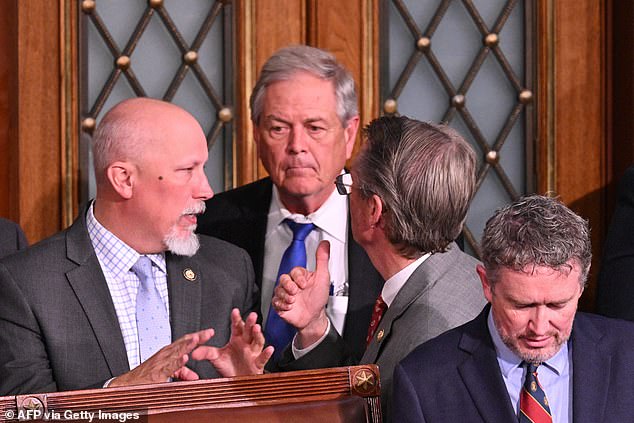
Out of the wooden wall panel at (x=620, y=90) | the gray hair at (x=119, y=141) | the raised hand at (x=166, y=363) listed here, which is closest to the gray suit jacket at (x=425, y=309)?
the raised hand at (x=166, y=363)

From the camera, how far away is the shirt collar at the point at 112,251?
2777 mm

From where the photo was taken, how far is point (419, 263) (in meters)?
2.65

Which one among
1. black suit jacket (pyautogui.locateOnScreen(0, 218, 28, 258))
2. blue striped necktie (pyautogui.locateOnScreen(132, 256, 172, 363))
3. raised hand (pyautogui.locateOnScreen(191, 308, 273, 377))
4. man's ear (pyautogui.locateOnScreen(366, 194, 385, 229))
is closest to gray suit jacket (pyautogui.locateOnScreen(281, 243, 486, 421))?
man's ear (pyautogui.locateOnScreen(366, 194, 385, 229))

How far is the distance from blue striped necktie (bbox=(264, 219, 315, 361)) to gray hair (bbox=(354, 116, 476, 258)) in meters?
0.59

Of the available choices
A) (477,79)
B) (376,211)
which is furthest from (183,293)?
(477,79)

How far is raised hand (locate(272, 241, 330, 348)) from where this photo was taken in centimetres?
267

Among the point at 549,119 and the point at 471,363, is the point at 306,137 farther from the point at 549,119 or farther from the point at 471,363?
the point at 471,363

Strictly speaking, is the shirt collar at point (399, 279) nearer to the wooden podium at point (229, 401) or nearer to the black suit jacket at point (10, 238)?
the wooden podium at point (229, 401)

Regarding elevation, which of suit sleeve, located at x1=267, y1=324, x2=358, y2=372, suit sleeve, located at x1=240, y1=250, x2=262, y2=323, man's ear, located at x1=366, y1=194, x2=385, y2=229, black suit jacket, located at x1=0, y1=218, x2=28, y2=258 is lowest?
suit sleeve, located at x1=267, y1=324, x2=358, y2=372

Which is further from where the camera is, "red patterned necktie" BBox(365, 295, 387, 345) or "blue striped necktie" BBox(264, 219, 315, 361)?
"blue striped necktie" BBox(264, 219, 315, 361)

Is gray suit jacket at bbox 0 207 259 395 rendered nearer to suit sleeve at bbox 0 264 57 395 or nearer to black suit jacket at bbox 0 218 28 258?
suit sleeve at bbox 0 264 57 395

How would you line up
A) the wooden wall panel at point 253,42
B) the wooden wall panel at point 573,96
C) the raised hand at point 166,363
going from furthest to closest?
1. the wooden wall panel at point 573,96
2. the wooden wall panel at point 253,42
3. the raised hand at point 166,363

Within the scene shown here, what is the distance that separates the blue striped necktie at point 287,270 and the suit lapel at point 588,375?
938 mm

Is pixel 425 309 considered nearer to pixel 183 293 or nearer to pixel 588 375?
pixel 588 375
